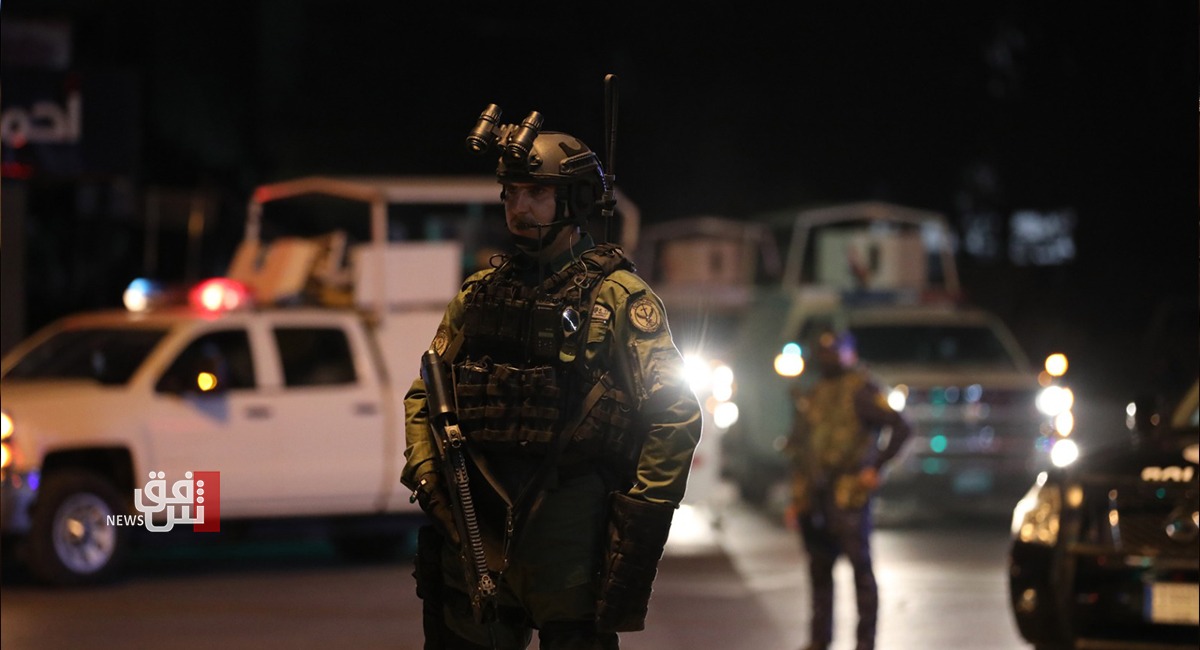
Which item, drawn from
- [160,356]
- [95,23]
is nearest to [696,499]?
[160,356]

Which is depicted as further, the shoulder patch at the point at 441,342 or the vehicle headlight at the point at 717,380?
the vehicle headlight at the point at 717,380

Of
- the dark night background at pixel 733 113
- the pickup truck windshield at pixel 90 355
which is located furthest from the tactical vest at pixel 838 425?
the dark night background at pixel 733 113

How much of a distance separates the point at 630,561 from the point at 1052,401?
11.7m

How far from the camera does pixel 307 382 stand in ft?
43.3

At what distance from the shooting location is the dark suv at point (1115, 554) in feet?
24.4

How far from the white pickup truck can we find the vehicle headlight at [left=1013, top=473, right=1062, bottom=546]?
18.8 ft

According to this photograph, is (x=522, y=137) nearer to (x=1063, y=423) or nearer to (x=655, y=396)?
(x=655, y=396)

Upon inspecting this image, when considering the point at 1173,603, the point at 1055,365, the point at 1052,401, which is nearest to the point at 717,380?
the point at 1052,401

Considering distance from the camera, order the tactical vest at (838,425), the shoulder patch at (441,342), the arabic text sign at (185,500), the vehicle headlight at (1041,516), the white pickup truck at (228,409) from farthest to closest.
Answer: the arabic text sign at (185,500) → the white pickup truck at (228,409) → the tactical vest at (838,425) → the vehicle headlight at (1041,516) → the shoulder patch at (441,342)

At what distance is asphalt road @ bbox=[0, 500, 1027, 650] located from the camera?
9.91 meters

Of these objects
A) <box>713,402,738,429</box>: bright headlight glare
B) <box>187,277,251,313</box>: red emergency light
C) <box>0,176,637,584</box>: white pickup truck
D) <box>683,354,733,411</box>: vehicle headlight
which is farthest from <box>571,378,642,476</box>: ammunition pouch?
<box>713,402,738,429</box>: bright headlight glare

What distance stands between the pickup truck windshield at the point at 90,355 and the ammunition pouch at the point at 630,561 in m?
8.37

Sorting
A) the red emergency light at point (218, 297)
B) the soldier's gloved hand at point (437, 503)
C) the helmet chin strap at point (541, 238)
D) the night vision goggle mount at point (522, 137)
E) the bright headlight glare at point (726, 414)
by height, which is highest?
the night vision goggle mount at point (522, 137)

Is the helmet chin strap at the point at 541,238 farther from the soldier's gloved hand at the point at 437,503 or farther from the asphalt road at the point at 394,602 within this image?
the asphalt road at the point at 394,602
